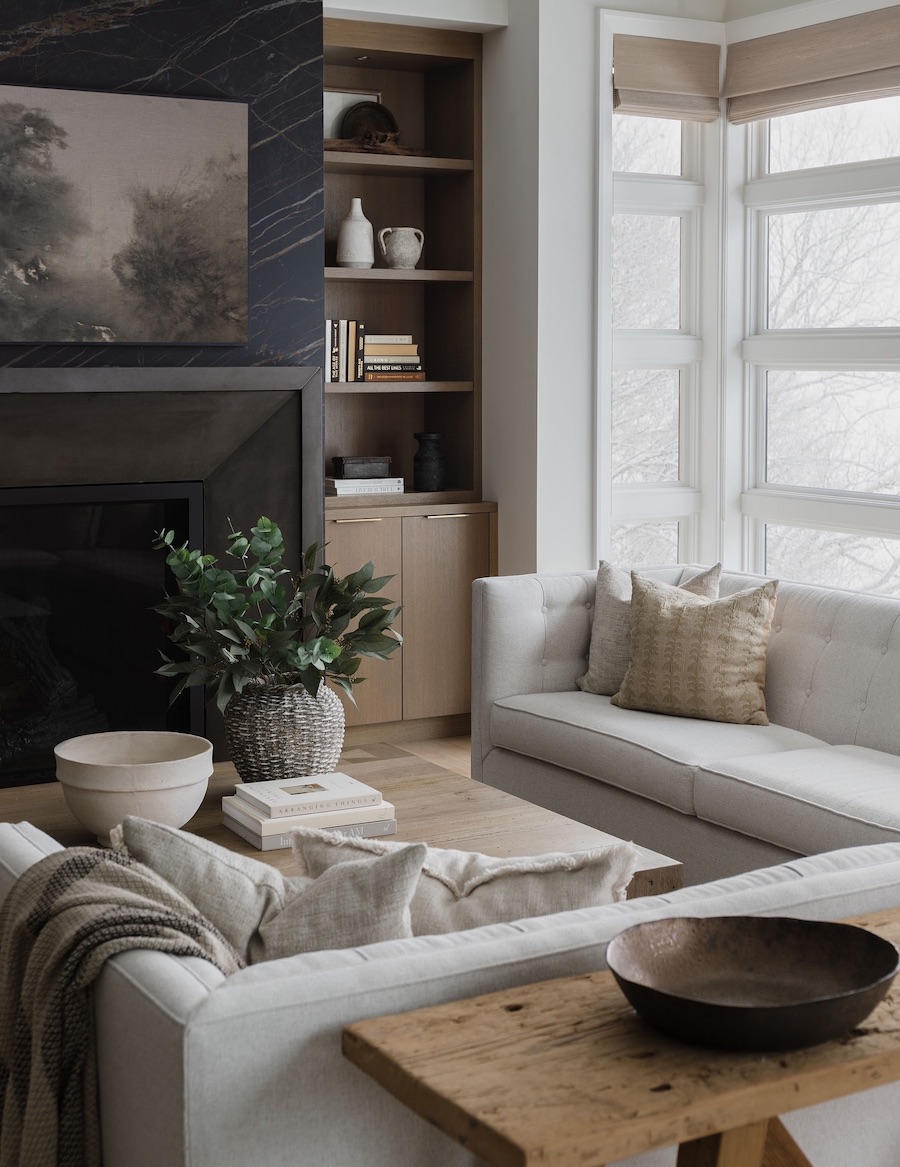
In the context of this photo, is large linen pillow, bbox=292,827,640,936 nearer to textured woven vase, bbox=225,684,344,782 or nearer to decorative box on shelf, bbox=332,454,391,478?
textured woven vase, bbox=225,684,344,782

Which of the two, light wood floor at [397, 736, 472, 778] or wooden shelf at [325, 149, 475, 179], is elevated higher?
wooden shelf at [325, 149, 475, 179]

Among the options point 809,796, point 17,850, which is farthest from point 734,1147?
point 809,796

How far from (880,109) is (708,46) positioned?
755 millimetres

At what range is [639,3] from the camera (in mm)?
5320

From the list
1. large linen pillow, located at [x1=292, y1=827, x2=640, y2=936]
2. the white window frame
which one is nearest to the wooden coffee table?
large linen pillow, located at [x1=292, y1=827, x2=640, y2=936]

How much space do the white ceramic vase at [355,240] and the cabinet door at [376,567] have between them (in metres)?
0.96

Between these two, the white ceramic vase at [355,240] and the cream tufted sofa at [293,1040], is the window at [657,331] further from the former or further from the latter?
the cream tufted sofa at [293,1040]

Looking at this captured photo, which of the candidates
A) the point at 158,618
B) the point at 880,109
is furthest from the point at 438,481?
the point at 880,109

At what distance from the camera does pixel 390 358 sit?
548 cm

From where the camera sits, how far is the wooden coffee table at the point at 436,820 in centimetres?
259

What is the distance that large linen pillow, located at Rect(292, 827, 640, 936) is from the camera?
65.8 inches

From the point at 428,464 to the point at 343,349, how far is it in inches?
21.5

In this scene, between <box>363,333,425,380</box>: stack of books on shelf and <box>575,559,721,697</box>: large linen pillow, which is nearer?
<box>575,559,721,697</box>: large linen pillow

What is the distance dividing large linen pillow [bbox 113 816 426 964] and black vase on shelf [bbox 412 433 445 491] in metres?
3.92
